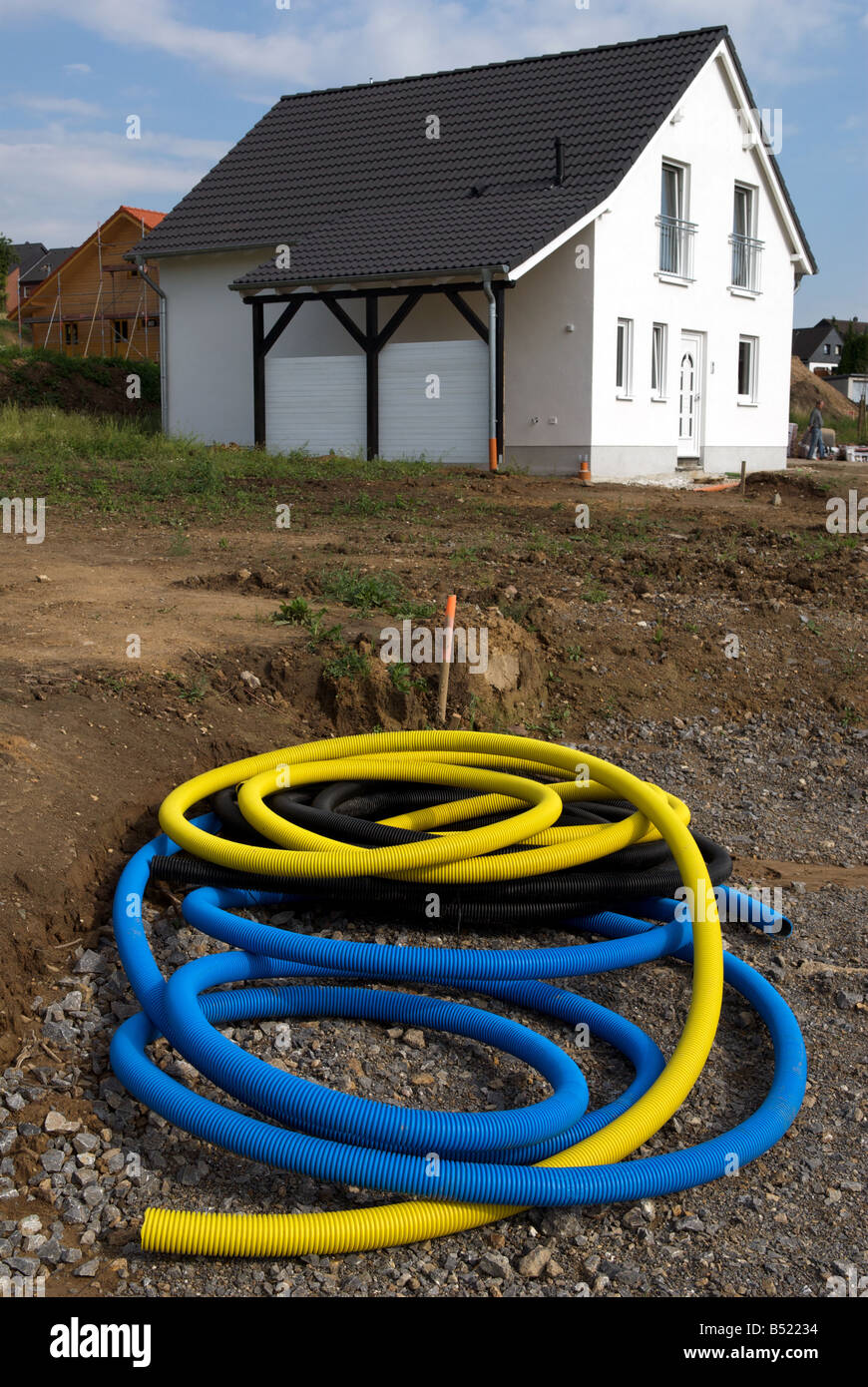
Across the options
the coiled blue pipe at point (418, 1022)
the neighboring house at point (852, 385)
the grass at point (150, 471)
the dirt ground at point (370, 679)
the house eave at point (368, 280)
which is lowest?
the coiled blue pipe at point (418, 1022)

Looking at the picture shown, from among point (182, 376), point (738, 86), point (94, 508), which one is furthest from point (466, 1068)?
point (738, 86)

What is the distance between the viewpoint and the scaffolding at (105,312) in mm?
44281

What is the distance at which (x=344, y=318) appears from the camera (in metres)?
18.0

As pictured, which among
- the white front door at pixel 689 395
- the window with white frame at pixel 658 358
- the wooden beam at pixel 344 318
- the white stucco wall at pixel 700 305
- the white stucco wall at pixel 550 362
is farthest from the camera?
the white front door at pixel 689 395

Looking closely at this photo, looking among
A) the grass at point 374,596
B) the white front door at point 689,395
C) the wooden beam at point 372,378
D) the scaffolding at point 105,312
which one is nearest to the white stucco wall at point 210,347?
the wooden beam at point 372,378

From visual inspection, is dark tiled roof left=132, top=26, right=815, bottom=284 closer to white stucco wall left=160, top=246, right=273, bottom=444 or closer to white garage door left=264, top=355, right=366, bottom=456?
white stucco wall left=160, top=246, right=273, bottom=444

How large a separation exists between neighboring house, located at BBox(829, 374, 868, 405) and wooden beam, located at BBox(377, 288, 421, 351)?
1596 inches

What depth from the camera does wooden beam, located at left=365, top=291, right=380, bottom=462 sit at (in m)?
18.1

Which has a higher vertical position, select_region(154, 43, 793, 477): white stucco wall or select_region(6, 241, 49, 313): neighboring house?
select_region(6, 241, 49, 313): neighboring house

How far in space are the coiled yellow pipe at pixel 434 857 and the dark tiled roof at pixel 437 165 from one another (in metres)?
12.5

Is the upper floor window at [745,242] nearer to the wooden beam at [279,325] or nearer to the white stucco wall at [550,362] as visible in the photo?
the white stucco wall at [550,362]

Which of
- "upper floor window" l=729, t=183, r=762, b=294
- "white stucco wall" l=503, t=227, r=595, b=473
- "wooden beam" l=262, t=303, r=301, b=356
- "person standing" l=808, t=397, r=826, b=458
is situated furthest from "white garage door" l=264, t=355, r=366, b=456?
"person standing" l=808, t=397, r=826, b=458

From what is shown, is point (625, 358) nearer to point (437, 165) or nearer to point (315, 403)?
point (437, 165)

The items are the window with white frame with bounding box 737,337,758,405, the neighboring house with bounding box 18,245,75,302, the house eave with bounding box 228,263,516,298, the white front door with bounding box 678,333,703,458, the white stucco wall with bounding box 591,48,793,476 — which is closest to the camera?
the house eave with bounding box 228,263,516,298
